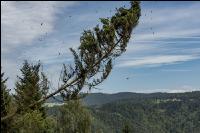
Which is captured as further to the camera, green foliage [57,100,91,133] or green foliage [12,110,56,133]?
green foliage [57,100,91,133]

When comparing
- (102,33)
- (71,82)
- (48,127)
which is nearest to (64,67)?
(71,82)

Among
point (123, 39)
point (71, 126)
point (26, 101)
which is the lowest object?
point (71, 126)

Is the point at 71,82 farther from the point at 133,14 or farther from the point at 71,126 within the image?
the point at 71,126

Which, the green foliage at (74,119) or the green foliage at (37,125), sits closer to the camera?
the green foliage at (37,125)

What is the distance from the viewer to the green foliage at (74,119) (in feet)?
208

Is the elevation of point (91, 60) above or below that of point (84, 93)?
above

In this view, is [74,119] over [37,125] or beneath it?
beneath

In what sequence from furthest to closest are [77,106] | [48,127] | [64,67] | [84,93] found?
1. [77,106]
2. [48,127]
3. [84,93]
4. [64,67]

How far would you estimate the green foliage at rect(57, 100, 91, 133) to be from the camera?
63500 millimetres

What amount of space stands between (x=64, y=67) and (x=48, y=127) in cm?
4171

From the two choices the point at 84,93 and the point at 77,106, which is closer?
the point at 84,93

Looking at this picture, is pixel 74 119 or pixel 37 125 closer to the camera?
pixel 37 125

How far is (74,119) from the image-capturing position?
211ft

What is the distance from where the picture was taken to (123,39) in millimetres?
20406
